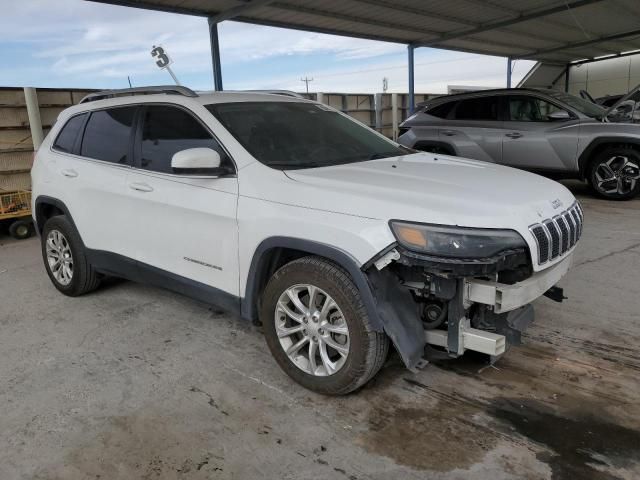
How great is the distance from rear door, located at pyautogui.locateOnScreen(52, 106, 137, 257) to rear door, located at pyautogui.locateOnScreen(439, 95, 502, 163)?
665 cm

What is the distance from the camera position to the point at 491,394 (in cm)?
302

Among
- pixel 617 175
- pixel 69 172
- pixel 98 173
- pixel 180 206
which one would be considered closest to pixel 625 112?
pixel 617 175

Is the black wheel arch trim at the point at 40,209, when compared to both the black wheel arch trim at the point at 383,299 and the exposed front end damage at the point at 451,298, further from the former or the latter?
the exposed front end damage at the point at 451,298

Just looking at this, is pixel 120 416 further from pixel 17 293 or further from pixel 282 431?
pixel 17 293

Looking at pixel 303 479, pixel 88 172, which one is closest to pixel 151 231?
pixel 88 172

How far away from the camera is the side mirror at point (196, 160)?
313 centimetres

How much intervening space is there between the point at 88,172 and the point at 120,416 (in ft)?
7.20

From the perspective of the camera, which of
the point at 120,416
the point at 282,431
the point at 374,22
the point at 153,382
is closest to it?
the point at 282,431

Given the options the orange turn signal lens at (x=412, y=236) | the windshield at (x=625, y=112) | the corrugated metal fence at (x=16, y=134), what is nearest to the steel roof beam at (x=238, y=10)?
the corrugated metal fence at (x=16, y=134)

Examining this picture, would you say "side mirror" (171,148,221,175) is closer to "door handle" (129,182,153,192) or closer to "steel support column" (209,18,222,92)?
"door handle" (129,182,153,192)

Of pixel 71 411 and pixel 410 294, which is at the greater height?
pixel 410 294

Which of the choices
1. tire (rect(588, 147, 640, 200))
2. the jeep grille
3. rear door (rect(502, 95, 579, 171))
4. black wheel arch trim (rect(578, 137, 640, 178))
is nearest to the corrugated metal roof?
rear door (rect(502, 95, 579, 171))

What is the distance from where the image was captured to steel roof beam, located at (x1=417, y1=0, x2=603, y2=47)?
12.2 metres

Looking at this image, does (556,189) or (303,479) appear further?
(556,189)
